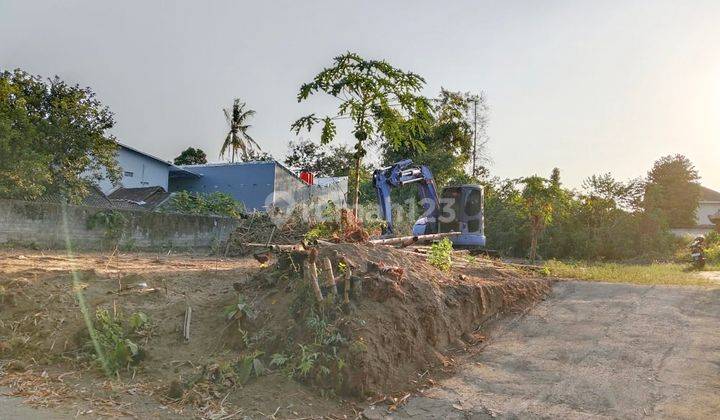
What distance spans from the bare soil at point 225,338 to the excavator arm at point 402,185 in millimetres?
3603

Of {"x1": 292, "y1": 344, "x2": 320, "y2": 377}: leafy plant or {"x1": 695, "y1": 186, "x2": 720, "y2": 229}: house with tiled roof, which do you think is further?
{"x1": 695, "y1": 186, "x2": 720, "y2": 229}: house with tiled roof

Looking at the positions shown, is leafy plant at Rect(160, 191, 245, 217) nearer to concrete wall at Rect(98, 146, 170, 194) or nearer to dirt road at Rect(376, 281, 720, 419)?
concrete wall at Rect(98, 146, 170, 194)

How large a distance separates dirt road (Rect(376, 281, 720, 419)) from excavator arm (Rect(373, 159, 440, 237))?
3.93 metres

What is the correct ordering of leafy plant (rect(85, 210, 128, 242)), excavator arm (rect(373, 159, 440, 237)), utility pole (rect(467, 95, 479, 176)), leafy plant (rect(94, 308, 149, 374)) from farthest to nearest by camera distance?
utility pole (rect(467, 95, 479, 176))
leafy plant (rect(85, 210, 128, 242))
excavator arm (rect(373, 159, 440, 237))
leafy plant (rect(94, 308, 149, 374))

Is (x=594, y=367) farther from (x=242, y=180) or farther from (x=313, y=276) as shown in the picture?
(x=242, y=180)

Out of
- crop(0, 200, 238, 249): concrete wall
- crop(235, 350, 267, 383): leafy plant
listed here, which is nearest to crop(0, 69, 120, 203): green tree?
crop(0, 200, 238, 249): concrete wall

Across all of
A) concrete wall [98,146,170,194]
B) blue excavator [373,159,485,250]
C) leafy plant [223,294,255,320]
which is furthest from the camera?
concrete wall [98,146,170,194]

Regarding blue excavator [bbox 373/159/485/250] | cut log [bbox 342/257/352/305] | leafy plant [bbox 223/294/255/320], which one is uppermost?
blue excavator [bbox 373/159/485/250]

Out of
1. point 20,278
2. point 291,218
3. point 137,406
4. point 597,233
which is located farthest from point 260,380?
point 597,233

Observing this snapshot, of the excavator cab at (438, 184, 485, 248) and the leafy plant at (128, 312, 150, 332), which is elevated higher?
the excavator cab at (438, 184, 485, 248)

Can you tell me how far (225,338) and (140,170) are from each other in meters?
22.3

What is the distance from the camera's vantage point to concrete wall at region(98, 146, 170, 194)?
2480 centimetres

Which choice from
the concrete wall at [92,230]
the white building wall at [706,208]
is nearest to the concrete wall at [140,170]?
the concrete wall at [92,230]

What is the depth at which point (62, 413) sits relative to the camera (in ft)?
13.5
